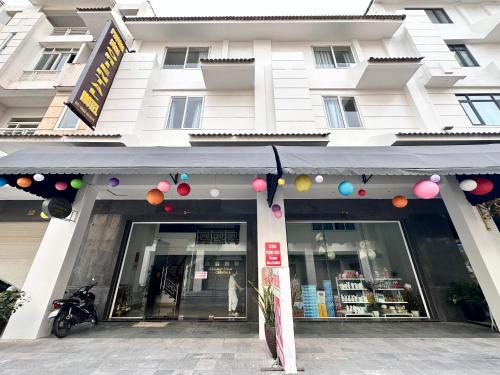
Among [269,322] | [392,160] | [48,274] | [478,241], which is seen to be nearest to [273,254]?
Result: [269,322]

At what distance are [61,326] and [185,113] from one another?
7.38 m

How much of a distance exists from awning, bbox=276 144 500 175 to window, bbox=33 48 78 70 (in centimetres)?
1261

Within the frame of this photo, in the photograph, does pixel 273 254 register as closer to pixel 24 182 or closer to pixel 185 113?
pixel 185 113

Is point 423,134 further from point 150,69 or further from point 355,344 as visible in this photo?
point 150,69

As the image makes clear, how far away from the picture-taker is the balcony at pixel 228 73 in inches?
311

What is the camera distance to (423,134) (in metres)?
6.37

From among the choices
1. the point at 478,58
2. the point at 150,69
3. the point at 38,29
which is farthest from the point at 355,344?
the point at 38,29

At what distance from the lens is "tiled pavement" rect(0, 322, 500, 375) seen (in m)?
3.56

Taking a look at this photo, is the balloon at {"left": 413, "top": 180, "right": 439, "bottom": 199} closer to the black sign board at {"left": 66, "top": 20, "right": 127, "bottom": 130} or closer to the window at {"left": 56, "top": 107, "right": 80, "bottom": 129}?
the black sign board at {"left": 66, "top": 20, "right": 127, "bottom": 130}

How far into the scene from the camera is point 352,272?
8148mm

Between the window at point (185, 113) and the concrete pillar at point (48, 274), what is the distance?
12.1ft

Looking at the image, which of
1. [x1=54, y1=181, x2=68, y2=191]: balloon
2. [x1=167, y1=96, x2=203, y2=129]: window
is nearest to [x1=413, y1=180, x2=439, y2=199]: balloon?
[x1=167, y1=96, x2=203, y2=129]: window

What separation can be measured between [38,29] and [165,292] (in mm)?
15045

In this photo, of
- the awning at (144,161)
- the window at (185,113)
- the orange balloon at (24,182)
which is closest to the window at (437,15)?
the window at (185,113)
